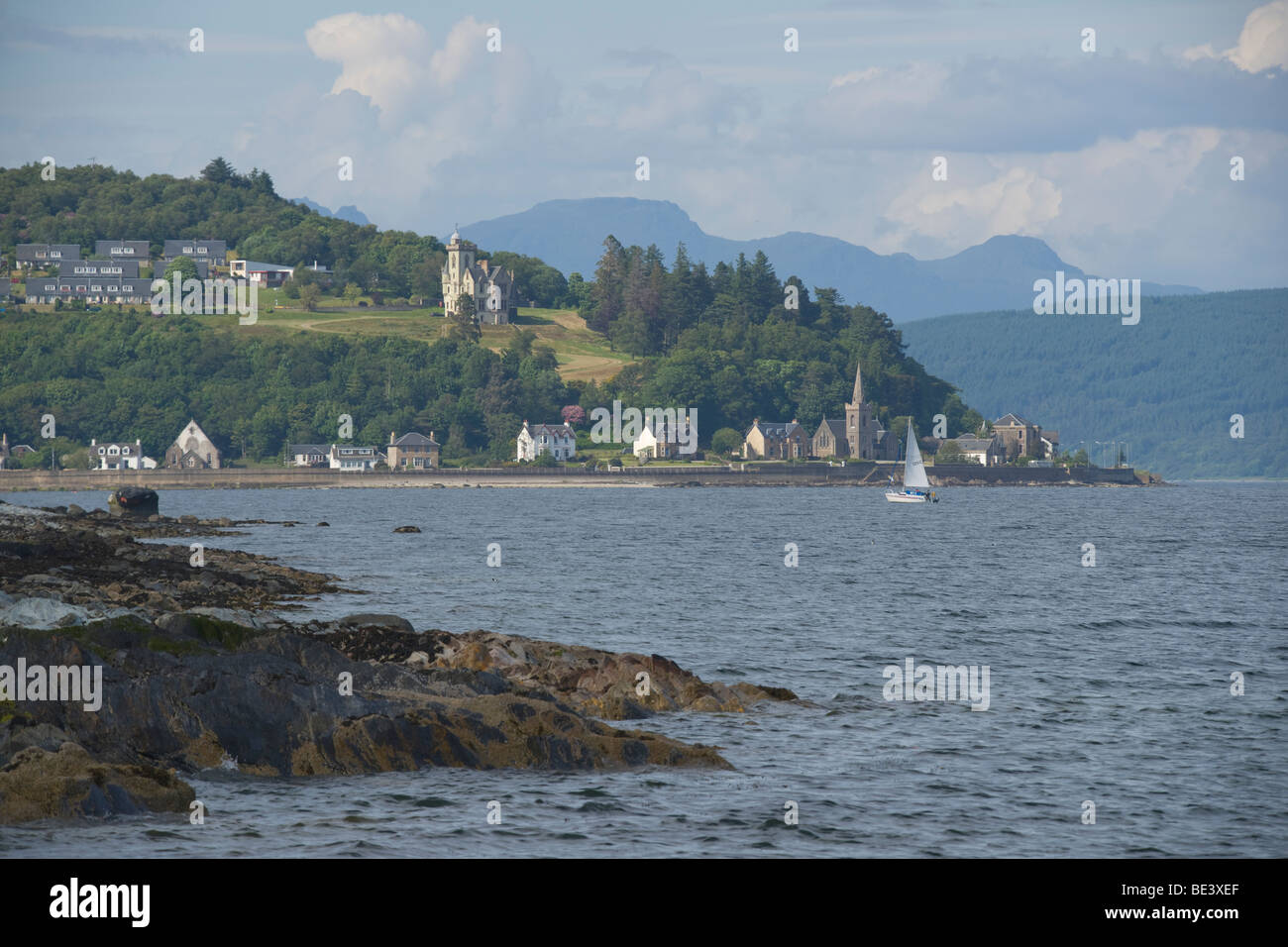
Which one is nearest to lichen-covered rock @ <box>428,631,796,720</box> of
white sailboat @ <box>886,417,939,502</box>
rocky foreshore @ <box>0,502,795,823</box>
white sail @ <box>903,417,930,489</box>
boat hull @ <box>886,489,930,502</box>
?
rocky foreshore @ <box>0,502,795,823</box>

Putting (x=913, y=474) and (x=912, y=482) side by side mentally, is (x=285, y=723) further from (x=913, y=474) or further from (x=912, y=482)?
(x=913, y=474)

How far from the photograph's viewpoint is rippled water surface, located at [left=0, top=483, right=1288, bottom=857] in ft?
64.2

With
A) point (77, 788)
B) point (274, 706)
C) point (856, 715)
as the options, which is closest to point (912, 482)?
point (856, 715)

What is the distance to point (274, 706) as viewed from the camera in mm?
23297

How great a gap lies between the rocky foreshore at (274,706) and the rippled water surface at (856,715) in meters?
0.69

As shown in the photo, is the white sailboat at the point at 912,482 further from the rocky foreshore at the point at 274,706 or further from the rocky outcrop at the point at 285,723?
the rocky outcrop at the point at 285,723

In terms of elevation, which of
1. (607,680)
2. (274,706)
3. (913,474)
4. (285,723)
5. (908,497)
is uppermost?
(913,474)

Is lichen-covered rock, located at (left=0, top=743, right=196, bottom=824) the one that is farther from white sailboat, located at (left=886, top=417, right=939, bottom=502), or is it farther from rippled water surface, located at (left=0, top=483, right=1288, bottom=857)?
white sailboat, located at (left=886, top=417, right=939, bottom=502)

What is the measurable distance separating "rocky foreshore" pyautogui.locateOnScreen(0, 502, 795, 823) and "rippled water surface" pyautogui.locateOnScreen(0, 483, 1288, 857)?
2.25 feet

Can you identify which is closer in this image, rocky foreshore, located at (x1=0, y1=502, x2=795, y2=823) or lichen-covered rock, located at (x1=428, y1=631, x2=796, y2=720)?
rocky foreshore, located at (x1=0, y1=502, x2=795, y2=823)

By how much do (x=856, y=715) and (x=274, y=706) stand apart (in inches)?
467

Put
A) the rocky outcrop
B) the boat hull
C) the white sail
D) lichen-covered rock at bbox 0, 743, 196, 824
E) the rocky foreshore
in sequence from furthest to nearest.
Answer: the white sail < the boat hull < the rocky outcrop < the rocky foreshore < lichen-covered rock at bbox 0, 743, 196, 824
